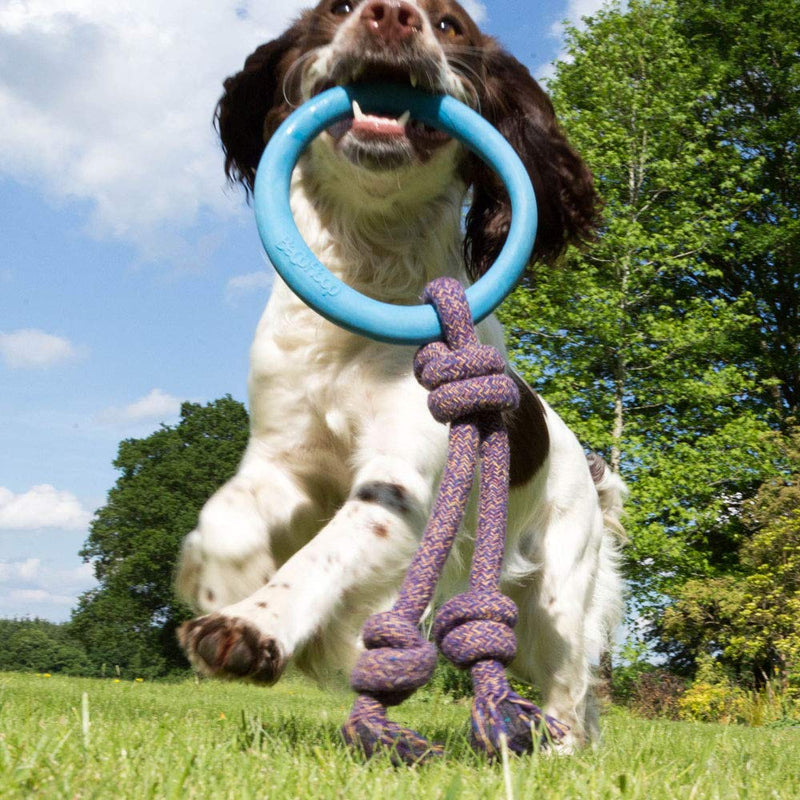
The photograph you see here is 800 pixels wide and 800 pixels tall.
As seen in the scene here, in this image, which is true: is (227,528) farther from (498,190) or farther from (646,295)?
(646,295)

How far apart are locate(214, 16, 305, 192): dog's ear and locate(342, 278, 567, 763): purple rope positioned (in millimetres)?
1343

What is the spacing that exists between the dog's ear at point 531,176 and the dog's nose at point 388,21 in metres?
0.59

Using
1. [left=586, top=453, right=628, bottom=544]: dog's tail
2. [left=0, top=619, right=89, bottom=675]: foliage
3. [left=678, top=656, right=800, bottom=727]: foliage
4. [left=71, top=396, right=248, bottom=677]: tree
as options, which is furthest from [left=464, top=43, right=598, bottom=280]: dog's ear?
[left=71, top=396, right=248, bottom=677]: tree

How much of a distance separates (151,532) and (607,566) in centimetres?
2140

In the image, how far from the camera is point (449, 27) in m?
3.22

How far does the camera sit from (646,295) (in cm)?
1539

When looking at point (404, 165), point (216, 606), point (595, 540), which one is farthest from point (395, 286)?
point (595, 540)

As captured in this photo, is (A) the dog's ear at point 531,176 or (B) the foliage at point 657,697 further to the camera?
(B) the foliage at point 657,697

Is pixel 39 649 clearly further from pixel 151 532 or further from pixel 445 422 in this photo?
pixel 445 422

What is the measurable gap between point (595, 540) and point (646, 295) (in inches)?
465

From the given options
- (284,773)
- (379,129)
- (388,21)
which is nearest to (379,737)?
(284,773)

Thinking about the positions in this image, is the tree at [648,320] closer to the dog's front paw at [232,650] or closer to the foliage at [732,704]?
the foliage at [732,704]

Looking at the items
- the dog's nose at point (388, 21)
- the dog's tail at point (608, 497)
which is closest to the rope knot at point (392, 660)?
the dog's nose at point (388, 21)

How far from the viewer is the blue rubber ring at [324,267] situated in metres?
2.45
